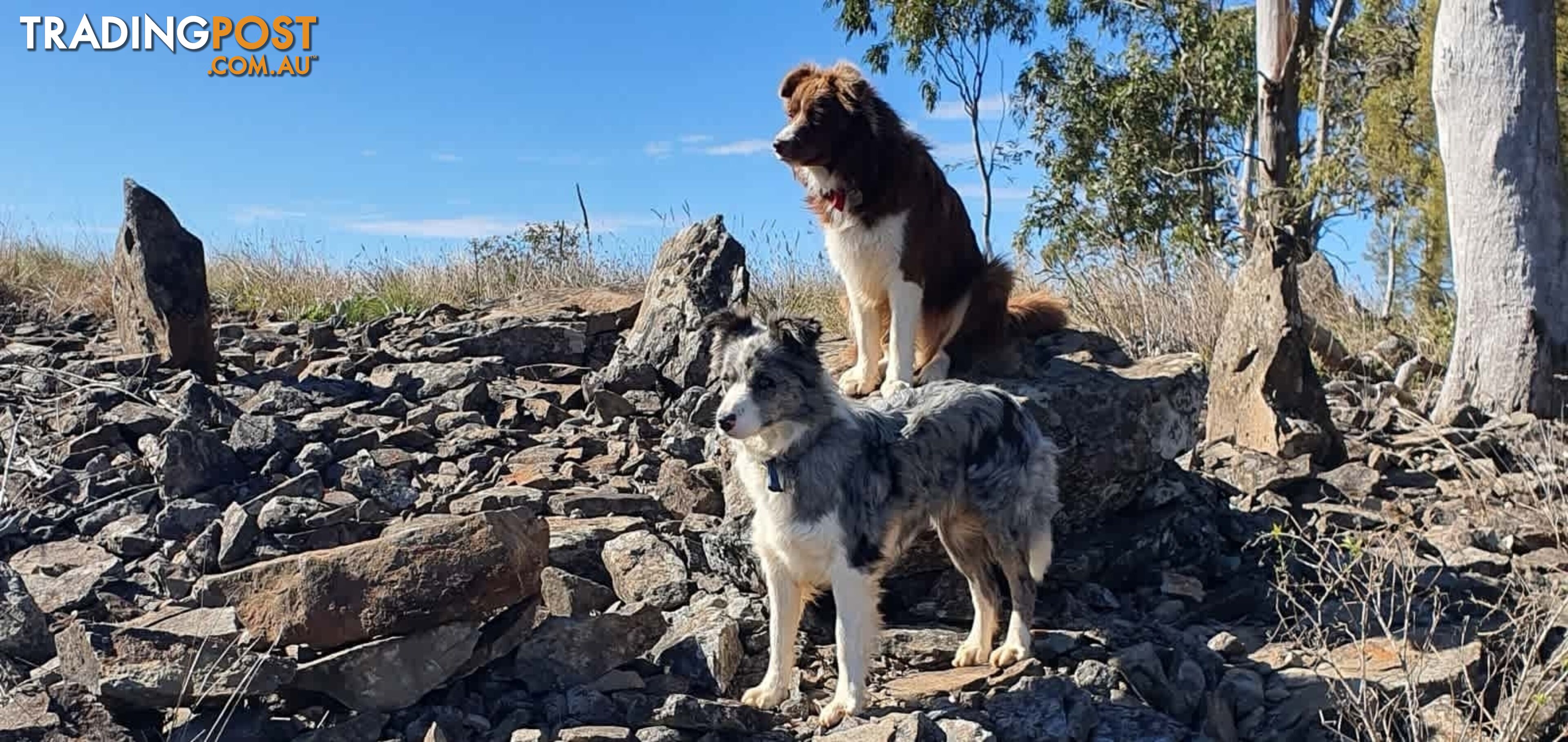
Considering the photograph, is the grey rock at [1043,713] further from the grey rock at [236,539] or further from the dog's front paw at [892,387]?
the grey rock at [236,539]

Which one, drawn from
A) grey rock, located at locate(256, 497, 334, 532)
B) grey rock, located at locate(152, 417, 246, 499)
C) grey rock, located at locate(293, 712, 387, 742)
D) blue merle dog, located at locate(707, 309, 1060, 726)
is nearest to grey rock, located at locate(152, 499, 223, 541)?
grey rock, located at locate(152, 417, 246, 499)

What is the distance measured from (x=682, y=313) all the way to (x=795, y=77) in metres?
2.74

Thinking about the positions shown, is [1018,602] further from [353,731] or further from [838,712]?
[353,731]

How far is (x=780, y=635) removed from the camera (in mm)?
5324

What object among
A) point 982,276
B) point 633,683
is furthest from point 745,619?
point 982,276

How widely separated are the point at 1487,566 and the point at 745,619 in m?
3.93

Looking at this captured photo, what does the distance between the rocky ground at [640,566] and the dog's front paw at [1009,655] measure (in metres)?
0.09

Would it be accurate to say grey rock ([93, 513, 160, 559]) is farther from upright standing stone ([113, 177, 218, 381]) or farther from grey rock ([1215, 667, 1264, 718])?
grey rock ([1215, 667, 1264, 718])

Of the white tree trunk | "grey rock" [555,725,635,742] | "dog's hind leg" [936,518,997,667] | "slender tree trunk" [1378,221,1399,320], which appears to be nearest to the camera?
"grey rock" [555,725,635,742]

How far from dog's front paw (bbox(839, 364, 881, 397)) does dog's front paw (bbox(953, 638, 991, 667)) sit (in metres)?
1.77

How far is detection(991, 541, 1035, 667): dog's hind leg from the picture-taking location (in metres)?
5.54

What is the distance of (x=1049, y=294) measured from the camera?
793cm

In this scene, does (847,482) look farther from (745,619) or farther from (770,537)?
(745,619)

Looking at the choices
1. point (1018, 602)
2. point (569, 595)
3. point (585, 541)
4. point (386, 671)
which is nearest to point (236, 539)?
point (585, 541)
